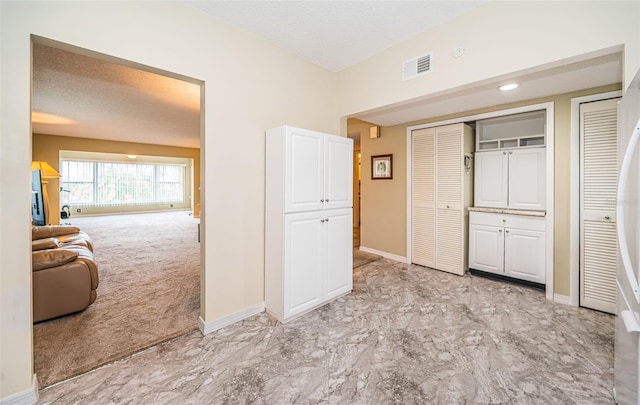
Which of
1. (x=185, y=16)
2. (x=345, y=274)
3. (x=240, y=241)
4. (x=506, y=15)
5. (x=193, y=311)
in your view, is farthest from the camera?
(x=345, y=274)

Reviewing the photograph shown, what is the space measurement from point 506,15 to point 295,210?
2.15 m

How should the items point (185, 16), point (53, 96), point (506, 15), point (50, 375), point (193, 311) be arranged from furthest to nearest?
point (53, 96) → point (193, 311) → point (185, 16) → point (506, 15) → point (50, 375)

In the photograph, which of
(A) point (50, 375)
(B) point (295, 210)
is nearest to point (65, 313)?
(A) point (50, 375)

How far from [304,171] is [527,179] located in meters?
2.84

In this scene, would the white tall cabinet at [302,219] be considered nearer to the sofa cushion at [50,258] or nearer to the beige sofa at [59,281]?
the beige sofa at [59,281]

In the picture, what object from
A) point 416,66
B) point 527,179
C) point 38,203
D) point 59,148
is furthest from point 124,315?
point 59,148

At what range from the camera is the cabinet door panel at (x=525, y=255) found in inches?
123

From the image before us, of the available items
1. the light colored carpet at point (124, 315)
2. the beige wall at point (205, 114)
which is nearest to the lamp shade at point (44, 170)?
the light colored carpet at point (124, 315)

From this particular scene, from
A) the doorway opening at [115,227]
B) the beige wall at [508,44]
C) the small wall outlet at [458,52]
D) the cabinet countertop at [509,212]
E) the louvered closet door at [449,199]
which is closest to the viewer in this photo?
the beige wall at [508,44]

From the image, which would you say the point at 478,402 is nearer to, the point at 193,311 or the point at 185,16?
the point at 193,311

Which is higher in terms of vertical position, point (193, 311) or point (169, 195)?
point (169, 195)

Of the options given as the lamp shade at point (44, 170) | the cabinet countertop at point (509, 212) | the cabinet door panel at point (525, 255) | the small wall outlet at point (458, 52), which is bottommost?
the cabinet door panel at point (525, 255)

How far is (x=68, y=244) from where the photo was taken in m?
3.12

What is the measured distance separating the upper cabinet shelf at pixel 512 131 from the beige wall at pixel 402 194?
14.9 inches
